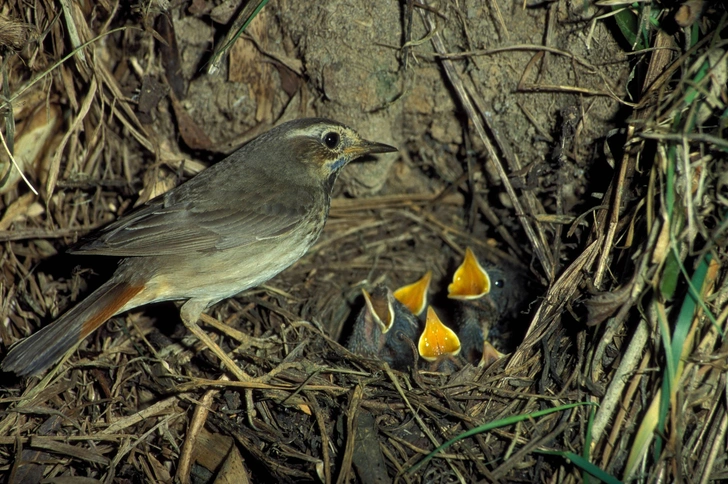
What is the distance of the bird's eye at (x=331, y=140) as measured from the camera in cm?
470

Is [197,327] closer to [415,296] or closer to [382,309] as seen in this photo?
[382,309]

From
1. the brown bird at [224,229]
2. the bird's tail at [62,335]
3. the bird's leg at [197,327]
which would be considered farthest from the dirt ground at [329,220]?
the brown bird at [224,229]

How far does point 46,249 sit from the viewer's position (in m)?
→ 4.73

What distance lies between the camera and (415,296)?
5.21 meters

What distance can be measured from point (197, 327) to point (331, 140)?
5.90 feet

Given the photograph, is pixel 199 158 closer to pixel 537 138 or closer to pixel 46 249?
pixel 46 249

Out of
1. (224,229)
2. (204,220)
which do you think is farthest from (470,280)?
→ (204,220)

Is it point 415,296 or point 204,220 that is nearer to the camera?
point 204,220

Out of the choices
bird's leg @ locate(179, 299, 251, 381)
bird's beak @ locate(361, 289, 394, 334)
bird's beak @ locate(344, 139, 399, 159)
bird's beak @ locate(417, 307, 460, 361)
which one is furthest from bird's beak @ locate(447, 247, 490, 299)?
bird's leg @ locate(179, 299, 251, 381)

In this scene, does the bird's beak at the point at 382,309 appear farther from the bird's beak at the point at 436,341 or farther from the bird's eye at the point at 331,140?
the bird's eye at the point at 331,140

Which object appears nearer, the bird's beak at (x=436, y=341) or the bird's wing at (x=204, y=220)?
the bird's wing at (x=204, y=220)

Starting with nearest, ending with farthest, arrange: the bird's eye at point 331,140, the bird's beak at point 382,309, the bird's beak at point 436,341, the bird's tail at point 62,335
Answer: the bird's tail at point 62,335, the bird's beak at point 436,341, the bird's beak at point 382,309, the bird's eye at point 331,140

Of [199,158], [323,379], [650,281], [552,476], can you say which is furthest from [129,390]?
[650,281]

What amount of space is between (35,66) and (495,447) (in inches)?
167
